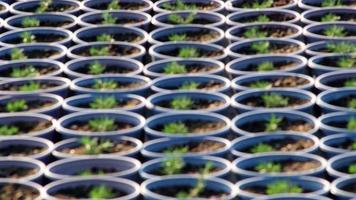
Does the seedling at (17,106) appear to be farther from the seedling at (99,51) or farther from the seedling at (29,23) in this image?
the seedling at (29,23)

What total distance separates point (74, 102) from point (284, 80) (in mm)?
657

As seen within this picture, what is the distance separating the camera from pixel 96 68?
9.33ft

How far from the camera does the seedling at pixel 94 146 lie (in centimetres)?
240

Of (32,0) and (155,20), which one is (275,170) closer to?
(155,20)

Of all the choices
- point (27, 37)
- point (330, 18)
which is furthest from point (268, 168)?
point (27, 37)

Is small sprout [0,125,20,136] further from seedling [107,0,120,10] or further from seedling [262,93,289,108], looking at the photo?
seedling [107,0,120,10]

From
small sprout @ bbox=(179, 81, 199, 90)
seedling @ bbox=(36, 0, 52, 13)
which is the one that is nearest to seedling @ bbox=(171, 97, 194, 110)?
small sprout @ bbox=(179, 81, 199, 90)

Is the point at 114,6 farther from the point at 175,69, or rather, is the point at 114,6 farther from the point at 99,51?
the point at 175,69

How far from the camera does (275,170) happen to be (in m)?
2.30

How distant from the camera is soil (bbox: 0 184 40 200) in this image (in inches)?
88.2

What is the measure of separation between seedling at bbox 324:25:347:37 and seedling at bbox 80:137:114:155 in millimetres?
1000

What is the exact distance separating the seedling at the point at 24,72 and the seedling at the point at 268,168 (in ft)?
2.90

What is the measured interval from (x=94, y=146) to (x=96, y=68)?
49cm

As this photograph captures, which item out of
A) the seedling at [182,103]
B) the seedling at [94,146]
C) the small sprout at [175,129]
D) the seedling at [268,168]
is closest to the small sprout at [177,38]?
the seedling at [182,103]
